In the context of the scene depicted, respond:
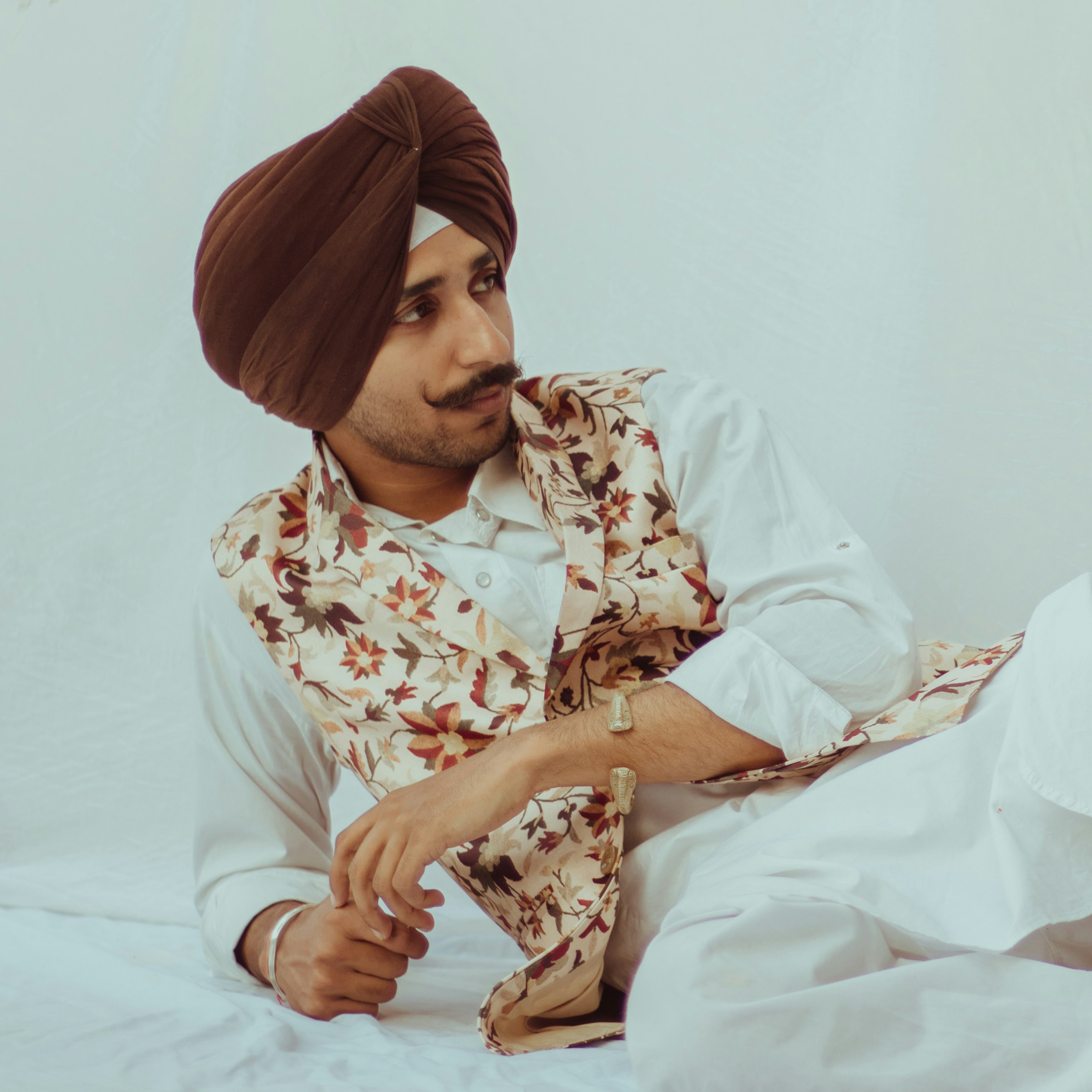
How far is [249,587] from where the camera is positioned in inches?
51.9

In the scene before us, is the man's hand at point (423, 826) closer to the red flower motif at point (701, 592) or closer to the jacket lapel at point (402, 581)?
the jacket lapel at point (402, 581)

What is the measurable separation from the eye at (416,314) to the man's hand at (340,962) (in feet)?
1.99

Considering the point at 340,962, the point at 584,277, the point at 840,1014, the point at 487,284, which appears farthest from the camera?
the point at 584,277

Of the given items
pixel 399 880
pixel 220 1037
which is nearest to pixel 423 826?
pixel 399 880

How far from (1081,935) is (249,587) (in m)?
0.87

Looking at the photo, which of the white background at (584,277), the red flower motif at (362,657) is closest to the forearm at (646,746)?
the red flower motif at (362,657)

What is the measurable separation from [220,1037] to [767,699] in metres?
0.59

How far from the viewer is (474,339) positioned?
1.28m

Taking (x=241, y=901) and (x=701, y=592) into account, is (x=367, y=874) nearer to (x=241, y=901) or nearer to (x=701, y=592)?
(x=241, y=901)

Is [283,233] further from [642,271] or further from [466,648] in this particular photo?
[642,271]

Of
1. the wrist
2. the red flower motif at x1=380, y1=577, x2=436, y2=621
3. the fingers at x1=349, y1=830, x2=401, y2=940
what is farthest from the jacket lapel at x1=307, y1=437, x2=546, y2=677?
the fingers at x1=349, y1=830, x2=401, y2=940

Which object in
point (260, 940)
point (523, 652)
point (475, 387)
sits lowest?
point (260, 940)

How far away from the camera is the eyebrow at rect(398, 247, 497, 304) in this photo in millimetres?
1300

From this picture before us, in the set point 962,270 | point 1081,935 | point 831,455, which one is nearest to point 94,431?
point 831,455
